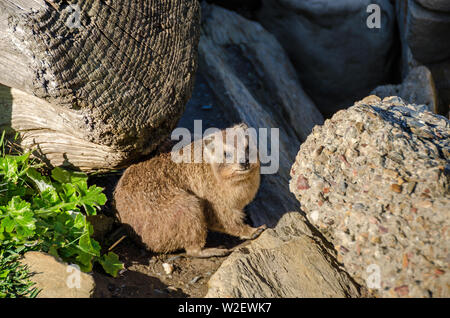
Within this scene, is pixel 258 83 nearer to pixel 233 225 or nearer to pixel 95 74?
pixel 233 225

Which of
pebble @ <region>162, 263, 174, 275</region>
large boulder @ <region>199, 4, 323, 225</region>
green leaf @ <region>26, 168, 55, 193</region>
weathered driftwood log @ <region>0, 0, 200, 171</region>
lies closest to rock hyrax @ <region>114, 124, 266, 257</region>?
pebble @ <region>162, 263, 174, 275</region>

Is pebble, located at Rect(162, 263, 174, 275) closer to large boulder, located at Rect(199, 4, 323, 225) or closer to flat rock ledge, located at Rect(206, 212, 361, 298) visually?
flat rock ledge, located at Rect(206, 212, 361, 298)

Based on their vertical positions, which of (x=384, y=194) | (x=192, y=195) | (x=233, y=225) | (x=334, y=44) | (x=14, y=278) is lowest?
(x=233, y=225)

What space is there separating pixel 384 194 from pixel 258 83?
3.92 m

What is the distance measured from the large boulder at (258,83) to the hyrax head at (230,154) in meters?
0.89

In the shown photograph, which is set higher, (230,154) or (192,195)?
(230,154)

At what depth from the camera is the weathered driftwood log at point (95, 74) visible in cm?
329

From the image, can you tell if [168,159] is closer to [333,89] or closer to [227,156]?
[227,156]

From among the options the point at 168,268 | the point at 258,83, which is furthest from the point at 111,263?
the point at 258,83

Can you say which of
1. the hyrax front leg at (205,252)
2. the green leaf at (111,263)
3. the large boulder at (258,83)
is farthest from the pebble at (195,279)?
the large boulder at (258,83)

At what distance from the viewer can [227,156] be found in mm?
4762

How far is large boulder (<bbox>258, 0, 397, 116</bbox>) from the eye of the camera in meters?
7.04

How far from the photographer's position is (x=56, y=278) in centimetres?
333
